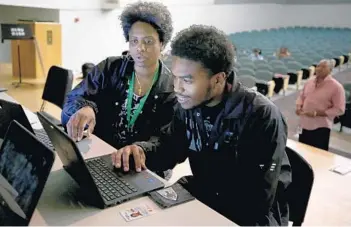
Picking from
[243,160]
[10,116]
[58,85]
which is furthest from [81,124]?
[58,85]

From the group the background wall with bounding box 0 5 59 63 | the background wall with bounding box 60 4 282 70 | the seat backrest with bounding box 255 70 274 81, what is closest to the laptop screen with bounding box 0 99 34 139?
the background wall with bounding box 60 4 282 70

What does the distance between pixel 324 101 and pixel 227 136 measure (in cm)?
274

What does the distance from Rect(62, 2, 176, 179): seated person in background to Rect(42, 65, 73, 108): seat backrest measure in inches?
50.3

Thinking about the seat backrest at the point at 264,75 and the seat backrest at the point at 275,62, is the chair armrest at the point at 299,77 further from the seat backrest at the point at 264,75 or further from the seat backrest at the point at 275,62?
the seat backrest at the point at 264,75

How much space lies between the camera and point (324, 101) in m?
3.63

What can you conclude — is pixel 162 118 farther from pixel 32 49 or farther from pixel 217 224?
pixel 32 49

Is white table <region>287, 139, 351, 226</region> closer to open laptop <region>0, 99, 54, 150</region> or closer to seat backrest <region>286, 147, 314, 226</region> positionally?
seat backrest <region>286, 147, 314, 226</region>

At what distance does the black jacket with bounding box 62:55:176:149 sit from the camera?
163 centimetres

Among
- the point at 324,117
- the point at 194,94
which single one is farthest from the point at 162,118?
the point at 324,117

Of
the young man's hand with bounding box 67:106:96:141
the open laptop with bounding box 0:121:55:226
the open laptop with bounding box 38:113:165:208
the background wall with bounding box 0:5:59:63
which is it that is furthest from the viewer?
the background wall with bounding box 0:5:59:63

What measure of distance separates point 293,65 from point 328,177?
4.84 meters

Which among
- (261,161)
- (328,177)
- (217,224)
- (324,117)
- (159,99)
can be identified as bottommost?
(328,177)

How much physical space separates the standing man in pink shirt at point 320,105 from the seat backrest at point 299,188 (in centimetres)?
251

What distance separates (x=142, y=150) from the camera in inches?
51.1
